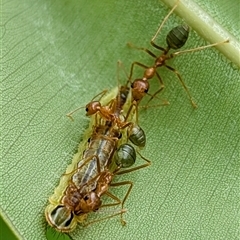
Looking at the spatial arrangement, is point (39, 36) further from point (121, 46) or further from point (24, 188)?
point (24, 188)

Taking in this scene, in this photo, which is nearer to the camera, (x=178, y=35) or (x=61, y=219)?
(x=61, y=219)

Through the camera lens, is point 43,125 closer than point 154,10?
Yes

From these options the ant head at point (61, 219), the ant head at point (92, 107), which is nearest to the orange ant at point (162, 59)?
the ant head at point (92, 107)

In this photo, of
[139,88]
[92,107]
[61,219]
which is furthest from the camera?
[139,88]

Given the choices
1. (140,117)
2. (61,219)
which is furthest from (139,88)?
(61,219)

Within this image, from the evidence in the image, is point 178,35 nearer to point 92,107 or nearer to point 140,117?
point 140,117

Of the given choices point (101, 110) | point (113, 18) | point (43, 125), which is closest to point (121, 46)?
point (113, 18)

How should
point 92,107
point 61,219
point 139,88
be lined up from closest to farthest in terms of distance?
point 61,219
point 92,107
point 139,88
